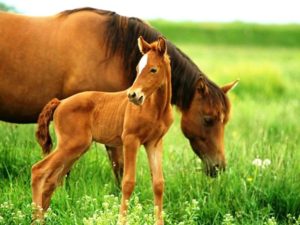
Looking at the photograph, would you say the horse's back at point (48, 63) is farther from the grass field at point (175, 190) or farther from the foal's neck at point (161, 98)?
the foal's neck at point (161, 98)

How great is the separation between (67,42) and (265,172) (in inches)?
93.9

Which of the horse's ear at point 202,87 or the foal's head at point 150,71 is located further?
the horse's ear at point 202,87

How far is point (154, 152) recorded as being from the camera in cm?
566

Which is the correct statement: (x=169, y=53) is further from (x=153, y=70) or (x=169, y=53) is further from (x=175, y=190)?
(x=153, y=70)

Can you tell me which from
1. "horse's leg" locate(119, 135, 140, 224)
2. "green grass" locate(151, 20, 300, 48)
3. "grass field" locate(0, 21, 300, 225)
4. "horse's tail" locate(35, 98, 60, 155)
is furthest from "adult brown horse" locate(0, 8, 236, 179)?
"green grass" locate(151, 20, 300, 48)

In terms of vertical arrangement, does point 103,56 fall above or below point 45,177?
above

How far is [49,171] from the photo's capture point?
5.79 meters

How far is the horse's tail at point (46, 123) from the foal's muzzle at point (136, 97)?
3.61ft

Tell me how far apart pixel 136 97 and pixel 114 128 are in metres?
0.74

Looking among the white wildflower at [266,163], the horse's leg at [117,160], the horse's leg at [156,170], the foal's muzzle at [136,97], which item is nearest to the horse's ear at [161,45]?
the foal's muzzle at [136,97]

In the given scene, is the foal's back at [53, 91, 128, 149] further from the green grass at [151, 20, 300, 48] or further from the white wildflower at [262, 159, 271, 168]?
the green grass at [151, 20, 300, 48]

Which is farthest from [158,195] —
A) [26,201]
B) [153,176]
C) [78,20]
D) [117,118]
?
[78,20]

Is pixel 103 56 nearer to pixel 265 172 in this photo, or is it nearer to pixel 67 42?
pixel 67 42

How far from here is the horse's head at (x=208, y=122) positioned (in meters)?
6.82
